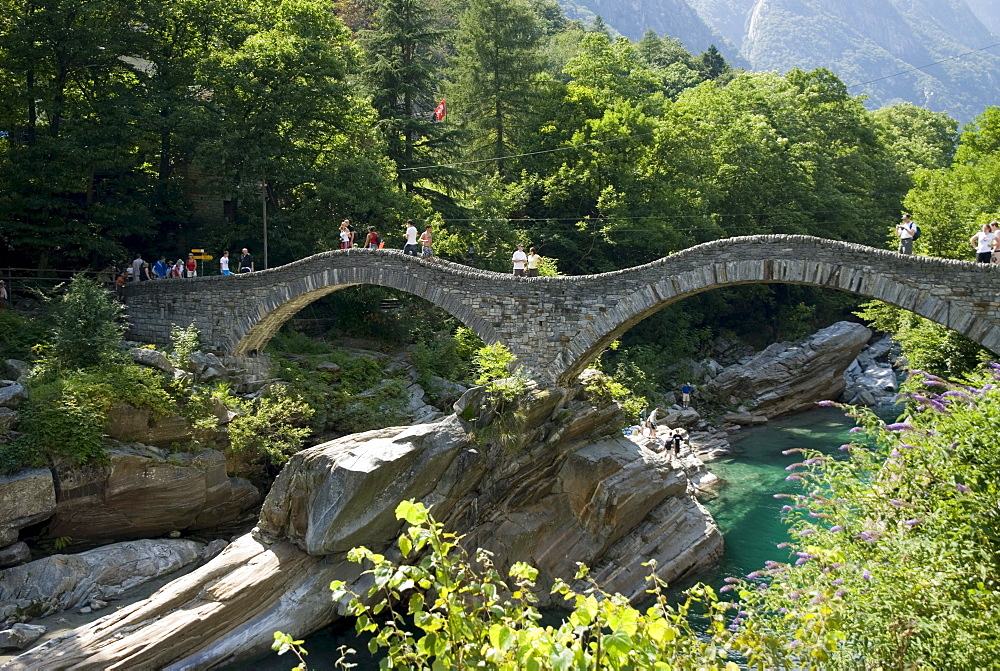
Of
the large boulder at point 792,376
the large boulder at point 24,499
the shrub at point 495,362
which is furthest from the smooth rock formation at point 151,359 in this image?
the large boulder at point 792,376

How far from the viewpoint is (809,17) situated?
184250 millimetres

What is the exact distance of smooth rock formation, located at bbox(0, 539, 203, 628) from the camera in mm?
14539

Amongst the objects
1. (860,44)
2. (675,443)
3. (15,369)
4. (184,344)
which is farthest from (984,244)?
(860,44)

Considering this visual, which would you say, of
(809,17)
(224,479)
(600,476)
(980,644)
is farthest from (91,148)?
(809,17)

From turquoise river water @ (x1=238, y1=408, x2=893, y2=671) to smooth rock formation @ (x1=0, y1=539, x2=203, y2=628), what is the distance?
350 centimetres

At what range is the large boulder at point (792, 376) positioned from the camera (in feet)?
101

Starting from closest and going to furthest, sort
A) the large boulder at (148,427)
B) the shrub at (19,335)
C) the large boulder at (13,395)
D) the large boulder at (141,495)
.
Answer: the large boulder at (141,495)
the large boulder at (13,395)
the large boulder at (148,427)
the shrub at (19,335)

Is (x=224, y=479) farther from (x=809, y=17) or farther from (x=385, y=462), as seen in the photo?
(x=809, y=17)

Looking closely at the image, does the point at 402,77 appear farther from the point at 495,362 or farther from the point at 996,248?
the point at 996,248

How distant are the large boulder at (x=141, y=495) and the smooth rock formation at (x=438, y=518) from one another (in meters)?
2.68

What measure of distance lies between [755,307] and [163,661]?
99.2ft

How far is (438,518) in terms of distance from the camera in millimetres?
15742

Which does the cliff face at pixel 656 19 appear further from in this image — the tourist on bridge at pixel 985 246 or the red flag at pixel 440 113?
the tourist on bridge at pixel 985 246

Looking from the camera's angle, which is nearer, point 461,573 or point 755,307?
point 461,573
